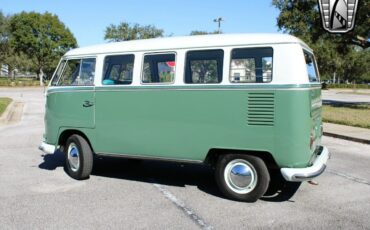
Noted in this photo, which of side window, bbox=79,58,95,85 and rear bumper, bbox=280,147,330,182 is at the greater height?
side window, bbox=79,58,95,85

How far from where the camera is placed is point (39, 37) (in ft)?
214

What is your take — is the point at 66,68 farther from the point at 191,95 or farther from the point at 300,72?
the point at 300,72

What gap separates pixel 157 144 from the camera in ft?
21.3

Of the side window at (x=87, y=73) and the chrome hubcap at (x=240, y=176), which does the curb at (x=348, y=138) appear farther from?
the side window at (x=87, y=73)

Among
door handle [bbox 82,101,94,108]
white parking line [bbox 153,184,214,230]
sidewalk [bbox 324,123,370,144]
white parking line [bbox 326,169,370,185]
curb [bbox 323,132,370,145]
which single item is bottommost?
white parking line [bbox 153,184,214,230]

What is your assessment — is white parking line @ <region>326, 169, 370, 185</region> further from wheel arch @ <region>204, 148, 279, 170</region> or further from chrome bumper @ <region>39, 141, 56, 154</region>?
chrome bumper @ <region>39, 141, 56, 154</region>

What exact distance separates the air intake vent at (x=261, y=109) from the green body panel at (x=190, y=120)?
0.01 m

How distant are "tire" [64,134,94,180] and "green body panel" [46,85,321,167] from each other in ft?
0.60

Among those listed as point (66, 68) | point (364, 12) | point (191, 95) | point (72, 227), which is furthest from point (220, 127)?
point (364, 12)

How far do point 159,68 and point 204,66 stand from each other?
729 millimetres

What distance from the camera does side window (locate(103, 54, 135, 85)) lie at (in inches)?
266

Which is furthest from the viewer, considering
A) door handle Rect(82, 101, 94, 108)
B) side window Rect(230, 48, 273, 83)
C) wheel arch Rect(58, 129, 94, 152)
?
wheel arch Rect(58, 129, 94, 152)

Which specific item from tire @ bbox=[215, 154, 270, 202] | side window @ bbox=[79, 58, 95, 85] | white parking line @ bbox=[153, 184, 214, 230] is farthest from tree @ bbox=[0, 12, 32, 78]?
tire @ bbox=[215, 154, 270, 202]

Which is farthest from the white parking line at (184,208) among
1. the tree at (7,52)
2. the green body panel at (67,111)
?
the tree at (7,52)
